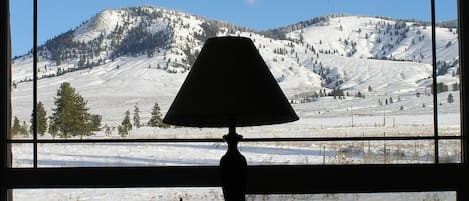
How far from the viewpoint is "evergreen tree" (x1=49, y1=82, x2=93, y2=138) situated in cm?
351

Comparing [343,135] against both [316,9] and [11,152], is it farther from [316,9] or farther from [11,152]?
[11,152]

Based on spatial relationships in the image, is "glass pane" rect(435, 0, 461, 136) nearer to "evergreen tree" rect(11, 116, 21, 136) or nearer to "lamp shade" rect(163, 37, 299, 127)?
"lamp shade" rect(163, 37, 299, 127)

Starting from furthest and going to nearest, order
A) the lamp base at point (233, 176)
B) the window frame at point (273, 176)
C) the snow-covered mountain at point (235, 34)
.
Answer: the snow-covered mountain at point (235, 34) < the window frame at point (273, 176) < the lamp base at point (233, 176)

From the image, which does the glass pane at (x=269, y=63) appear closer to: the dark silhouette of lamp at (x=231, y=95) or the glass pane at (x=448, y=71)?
the glass pane at (x=448, y=71)

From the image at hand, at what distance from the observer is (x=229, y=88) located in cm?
228

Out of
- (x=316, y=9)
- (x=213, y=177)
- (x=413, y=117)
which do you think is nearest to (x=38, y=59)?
(x=213, y=177)

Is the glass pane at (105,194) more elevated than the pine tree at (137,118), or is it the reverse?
the pine tree at (137,118)

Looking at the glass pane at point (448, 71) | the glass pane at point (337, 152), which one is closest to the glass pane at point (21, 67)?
the glass pane at point (337, 152)

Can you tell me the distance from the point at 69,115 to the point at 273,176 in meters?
1.07

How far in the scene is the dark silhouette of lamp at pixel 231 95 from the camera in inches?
89.1

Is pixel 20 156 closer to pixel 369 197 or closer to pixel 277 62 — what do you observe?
pixel 277 62

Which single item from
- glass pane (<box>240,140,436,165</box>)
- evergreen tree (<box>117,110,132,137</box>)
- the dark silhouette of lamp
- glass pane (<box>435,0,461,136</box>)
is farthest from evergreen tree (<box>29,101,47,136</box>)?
glass pane (<box>435,0,461,136</box>)

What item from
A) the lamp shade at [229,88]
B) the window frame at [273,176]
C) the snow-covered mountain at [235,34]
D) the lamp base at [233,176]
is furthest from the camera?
the snow-covered mountain at [235,34]

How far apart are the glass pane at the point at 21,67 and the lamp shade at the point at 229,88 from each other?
1387mm
